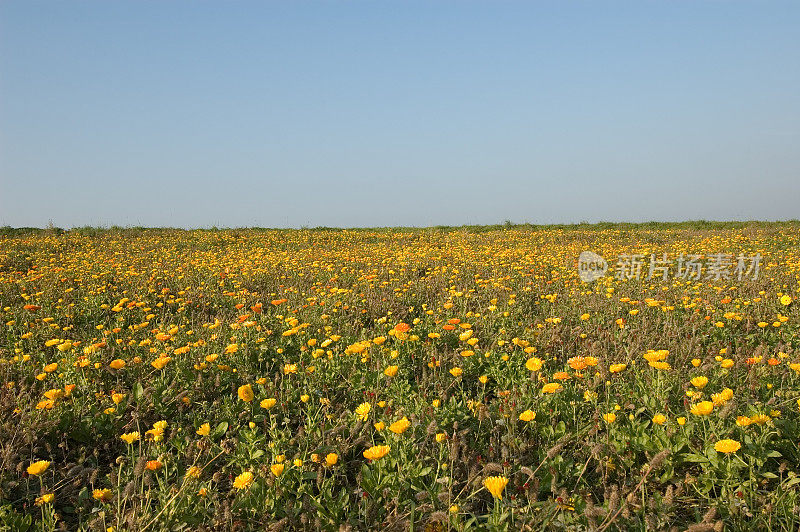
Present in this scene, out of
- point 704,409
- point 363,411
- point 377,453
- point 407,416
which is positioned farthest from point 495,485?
point 704,409

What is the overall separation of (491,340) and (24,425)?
11.0 feet

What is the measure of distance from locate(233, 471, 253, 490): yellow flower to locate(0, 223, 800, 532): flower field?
18 mm

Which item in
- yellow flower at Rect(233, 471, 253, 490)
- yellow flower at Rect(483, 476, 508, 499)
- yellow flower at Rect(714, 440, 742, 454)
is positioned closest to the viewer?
yellow flower at Rect(483, 476, 508, 499)

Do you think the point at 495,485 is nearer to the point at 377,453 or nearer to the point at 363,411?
the point at 377,453

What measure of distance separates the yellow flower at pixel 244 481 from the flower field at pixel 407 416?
18mm

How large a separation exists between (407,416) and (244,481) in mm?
928

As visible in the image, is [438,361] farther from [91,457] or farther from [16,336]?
[16,336]

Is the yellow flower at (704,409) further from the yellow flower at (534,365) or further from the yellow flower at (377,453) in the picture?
the yellow flower at (377,453)

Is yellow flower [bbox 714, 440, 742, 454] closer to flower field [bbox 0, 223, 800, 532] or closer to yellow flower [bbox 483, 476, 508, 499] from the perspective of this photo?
flower field [bbox 0, 223, 800, 532]

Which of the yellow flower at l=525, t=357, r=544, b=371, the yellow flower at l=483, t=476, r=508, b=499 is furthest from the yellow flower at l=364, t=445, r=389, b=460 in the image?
the yellow flower at l=525, t=357, r=544, b=371

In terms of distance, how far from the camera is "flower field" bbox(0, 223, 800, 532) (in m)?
2.11

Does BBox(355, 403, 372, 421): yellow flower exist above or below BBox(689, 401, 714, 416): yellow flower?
below

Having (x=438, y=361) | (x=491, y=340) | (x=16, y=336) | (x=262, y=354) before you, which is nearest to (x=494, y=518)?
(x=438, y=361)

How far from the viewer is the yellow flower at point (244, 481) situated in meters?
2.17
